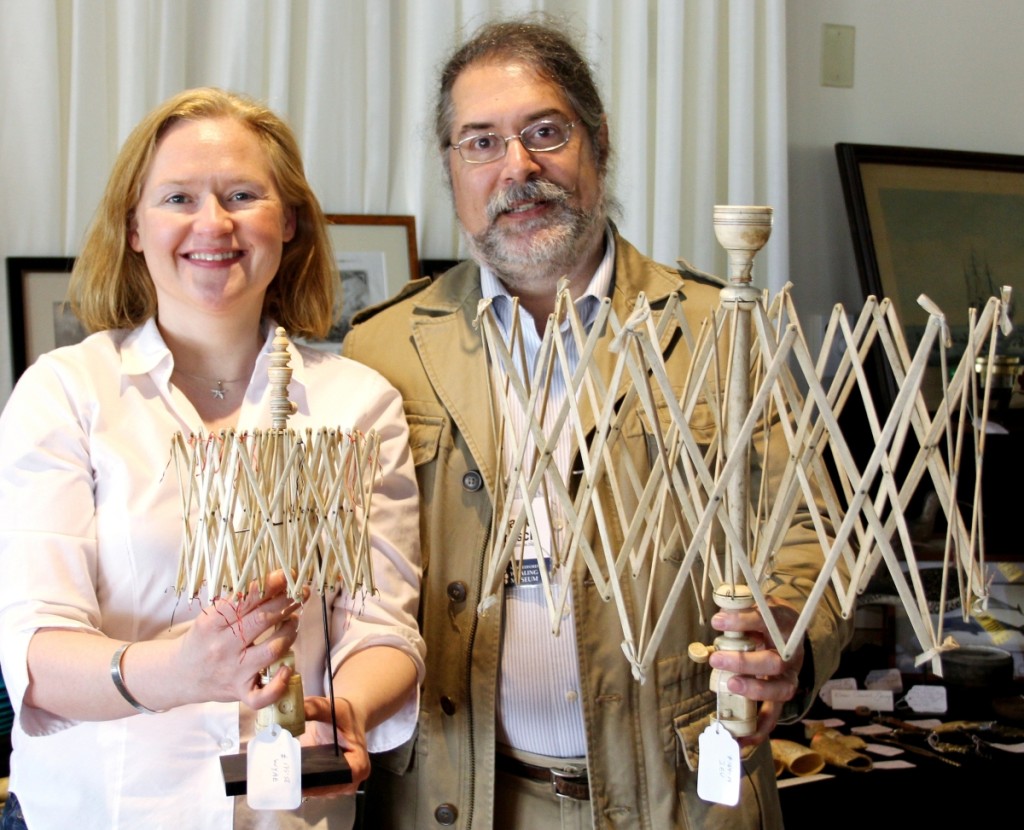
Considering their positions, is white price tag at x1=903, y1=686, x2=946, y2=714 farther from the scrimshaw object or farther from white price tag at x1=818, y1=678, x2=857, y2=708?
the scrimshaw object

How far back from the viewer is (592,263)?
155cm

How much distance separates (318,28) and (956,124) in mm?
1479

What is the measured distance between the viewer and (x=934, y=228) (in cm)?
248

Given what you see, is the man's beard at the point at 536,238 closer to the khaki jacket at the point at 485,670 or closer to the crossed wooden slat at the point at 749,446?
the khaki jacket at the point at 485,670

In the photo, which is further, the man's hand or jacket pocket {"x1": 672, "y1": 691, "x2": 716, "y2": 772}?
jacket pocket {"x1": 672, "y1": 691, "x2": 716, "y2": 772}

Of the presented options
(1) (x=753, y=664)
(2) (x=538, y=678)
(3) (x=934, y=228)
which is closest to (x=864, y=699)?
(3) (x=934, y=228)

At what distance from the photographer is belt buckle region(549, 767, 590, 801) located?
1357 mm

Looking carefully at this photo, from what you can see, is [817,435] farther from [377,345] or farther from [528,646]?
[377,345]

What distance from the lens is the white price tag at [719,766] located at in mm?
1003

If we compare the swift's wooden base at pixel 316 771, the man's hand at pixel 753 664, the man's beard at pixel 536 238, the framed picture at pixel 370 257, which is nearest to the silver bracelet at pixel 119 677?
the swift's wooden base at pixel 316 771

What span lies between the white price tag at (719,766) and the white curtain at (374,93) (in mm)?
1000

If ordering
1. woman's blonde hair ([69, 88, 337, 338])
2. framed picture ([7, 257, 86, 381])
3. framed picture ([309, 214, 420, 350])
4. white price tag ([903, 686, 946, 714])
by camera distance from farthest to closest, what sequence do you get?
white price tag ([903, 686, 946, 714]), framed picture ([309, 214, 420, 350]), framed picture ([7, 257, 86, 381]), woman's blonde hair ([69, 88, 337, 338])

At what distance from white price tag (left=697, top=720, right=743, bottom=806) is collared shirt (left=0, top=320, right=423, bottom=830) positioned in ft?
1.25

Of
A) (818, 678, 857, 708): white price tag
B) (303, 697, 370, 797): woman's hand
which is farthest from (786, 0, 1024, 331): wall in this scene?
(303, 697, 370, 797): woman's hand
